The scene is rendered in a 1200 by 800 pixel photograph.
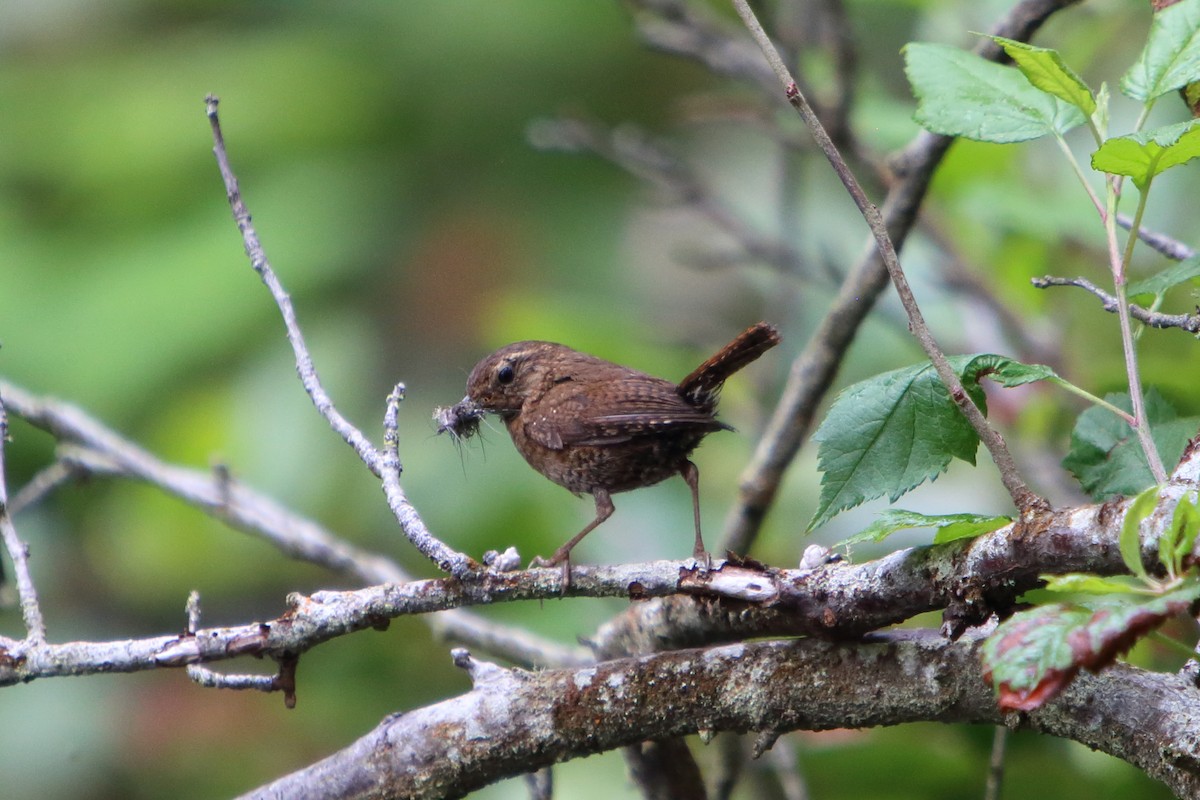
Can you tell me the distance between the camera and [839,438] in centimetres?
196

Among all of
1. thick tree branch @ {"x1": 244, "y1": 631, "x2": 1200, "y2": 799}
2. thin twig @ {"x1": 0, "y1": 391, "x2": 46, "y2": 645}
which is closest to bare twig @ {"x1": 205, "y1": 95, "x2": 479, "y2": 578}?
thick tree branch @ {"x1": 244, "y1": 631, "x2": 1200, "y2": 799}

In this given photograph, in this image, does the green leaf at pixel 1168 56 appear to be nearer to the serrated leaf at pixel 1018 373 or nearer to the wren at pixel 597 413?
the serrated leaf at pixel 1018 373

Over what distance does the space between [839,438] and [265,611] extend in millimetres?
3477

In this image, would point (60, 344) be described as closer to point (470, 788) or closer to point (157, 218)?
point (157, 218)

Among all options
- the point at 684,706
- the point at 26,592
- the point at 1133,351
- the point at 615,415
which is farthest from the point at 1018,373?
the point at 26,592

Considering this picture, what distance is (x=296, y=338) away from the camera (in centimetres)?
228

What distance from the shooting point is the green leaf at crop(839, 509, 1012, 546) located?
1.66m

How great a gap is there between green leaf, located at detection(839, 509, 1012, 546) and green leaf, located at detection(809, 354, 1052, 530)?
14 centimetres

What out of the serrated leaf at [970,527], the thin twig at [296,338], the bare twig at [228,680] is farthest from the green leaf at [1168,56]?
the bare twig at [228,680]

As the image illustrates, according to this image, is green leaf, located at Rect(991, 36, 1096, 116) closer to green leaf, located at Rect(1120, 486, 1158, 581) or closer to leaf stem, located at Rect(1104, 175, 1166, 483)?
leaf stem, located at Rect(1104, 175, 1166, 483)

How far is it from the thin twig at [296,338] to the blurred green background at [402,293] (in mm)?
1502

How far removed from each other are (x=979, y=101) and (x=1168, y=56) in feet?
0.98

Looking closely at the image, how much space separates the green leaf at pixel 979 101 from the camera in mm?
2020

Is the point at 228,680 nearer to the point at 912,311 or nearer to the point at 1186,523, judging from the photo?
the point at 912,311
